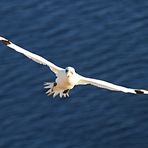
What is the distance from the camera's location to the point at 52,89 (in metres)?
50.2

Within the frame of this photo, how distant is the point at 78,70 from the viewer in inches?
2798

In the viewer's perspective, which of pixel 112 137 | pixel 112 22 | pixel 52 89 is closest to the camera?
pixel 52 89

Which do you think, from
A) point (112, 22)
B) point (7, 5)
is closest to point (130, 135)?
point (112, 22)

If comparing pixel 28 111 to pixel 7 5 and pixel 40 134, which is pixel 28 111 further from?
pixel 7 5

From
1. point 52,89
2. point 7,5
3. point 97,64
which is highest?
point 7,5

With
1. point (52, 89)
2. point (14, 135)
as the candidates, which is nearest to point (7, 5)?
point (14, 135)

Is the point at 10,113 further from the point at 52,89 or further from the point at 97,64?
the point at 52,89

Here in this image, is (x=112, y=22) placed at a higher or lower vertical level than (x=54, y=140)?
higher

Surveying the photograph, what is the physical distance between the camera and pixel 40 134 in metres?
68.1

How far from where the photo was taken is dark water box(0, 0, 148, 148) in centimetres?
6775

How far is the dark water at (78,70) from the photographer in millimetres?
67750

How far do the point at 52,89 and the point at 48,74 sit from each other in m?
20.9

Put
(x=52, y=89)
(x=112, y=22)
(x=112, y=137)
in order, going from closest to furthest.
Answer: (x=52, y=89), (x=112, y=137), (x=112, y=22)

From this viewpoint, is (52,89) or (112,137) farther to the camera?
(112,137)
